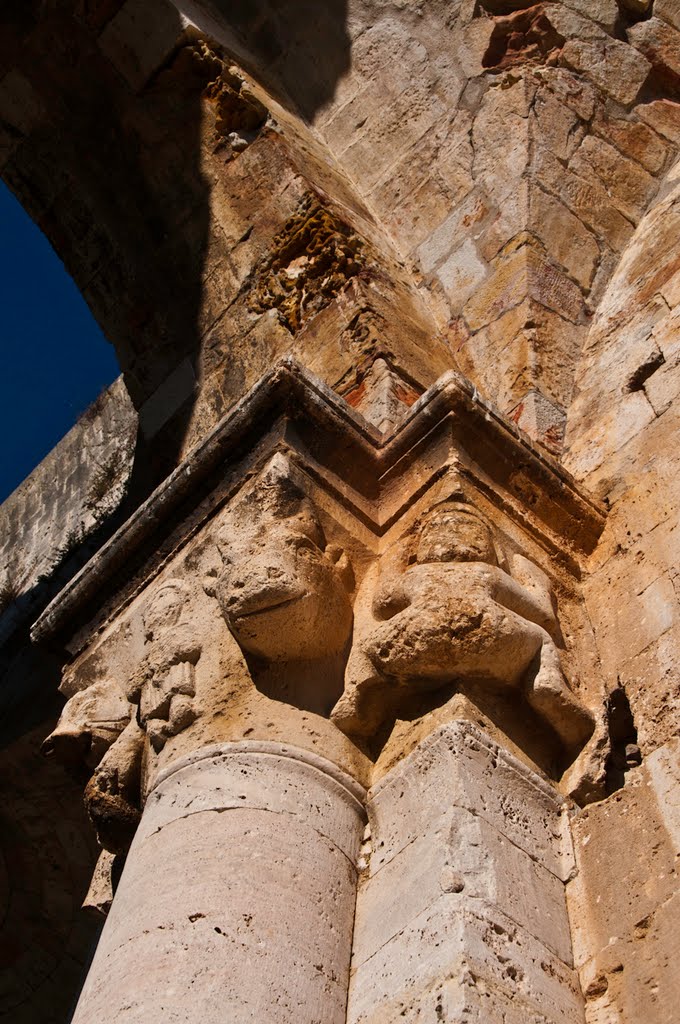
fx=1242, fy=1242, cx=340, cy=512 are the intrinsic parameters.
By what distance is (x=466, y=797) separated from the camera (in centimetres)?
230

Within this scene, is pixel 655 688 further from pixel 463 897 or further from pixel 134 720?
pixel 134 720

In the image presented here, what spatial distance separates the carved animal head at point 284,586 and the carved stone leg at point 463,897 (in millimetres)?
375

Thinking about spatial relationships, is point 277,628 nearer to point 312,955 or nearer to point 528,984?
point 312,955

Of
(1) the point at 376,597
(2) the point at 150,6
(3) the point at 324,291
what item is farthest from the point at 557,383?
(2) the point at 150,6

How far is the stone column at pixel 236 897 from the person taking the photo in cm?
203

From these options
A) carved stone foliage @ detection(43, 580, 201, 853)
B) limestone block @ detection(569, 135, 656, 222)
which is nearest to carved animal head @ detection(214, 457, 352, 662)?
carved stone foliage @ detection(43, 580, 201, 853)

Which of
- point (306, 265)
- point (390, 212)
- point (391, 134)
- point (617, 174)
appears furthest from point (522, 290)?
point (391, 134)

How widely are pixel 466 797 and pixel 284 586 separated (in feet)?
2.08

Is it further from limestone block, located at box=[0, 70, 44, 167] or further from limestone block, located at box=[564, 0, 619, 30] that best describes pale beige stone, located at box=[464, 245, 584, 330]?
limestone block, located at box=[0, 70, 44, 167]

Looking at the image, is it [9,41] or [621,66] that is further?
[9,41]

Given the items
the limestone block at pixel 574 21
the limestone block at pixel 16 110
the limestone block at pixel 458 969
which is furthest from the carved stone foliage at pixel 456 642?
the limestone block at pixel 16 110

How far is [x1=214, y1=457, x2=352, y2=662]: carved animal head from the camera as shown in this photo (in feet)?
8.79

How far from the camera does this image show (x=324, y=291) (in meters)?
4.10

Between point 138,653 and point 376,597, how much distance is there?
736mm
